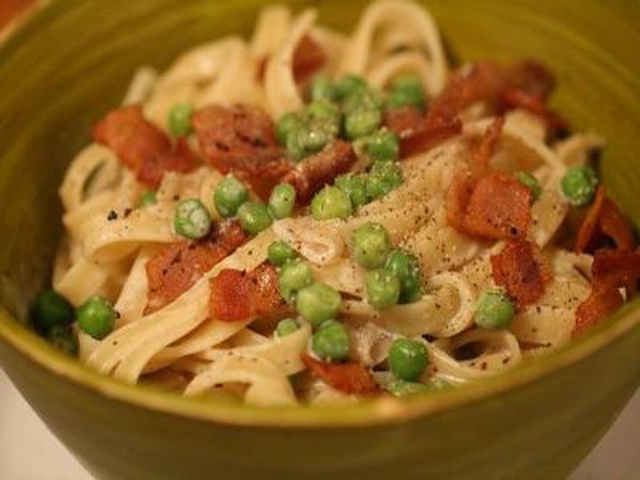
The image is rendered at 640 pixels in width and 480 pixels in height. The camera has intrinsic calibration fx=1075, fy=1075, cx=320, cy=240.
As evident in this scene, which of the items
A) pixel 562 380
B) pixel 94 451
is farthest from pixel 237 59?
pixel 562 380

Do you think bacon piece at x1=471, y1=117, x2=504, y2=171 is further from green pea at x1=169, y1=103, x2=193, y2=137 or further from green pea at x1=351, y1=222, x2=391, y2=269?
green pea at x1=169, y1=103, x2=193, y2=137

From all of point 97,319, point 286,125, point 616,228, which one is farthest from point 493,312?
point 97,319

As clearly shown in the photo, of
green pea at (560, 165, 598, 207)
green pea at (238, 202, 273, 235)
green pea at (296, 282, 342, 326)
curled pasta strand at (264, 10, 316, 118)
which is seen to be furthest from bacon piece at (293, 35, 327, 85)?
green pea at (296, 282, 342, 326)

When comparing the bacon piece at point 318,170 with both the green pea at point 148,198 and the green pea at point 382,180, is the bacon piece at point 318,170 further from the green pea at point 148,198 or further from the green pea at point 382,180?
the green pea at point 148,198

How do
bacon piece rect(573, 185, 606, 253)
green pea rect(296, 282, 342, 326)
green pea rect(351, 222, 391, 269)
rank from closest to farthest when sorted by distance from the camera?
green pea rect(296, 282, 342, 326) → green pea rect(351, 222, 391, 269) → bacon piece rect(573, 185, 606, 253)

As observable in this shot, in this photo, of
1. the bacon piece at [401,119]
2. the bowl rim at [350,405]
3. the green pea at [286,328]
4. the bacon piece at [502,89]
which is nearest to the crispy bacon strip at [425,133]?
the bacon piece at [401,119]

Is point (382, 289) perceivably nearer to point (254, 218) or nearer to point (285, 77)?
point (254, 218)
